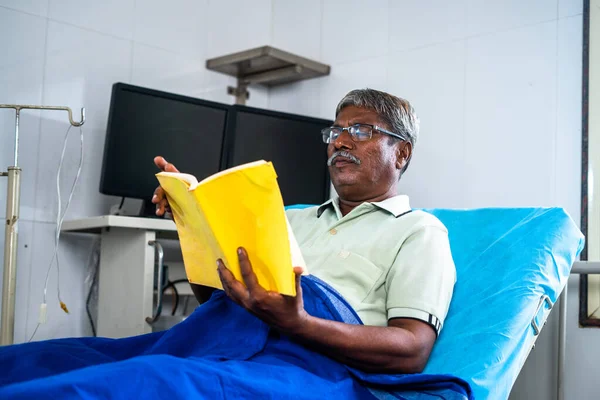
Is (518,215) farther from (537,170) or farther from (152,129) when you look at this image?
(152,129)

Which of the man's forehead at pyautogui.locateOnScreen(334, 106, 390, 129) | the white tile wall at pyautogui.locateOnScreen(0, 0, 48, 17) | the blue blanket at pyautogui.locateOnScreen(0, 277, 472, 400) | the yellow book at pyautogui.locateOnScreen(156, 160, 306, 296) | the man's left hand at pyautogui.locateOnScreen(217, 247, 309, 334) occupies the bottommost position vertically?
the blue blanket at pyautogui.locateOnScreen(0, 277, 472, 400)

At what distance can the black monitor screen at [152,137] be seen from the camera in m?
2.51

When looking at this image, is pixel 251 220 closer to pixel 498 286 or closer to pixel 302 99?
pixel 498 286

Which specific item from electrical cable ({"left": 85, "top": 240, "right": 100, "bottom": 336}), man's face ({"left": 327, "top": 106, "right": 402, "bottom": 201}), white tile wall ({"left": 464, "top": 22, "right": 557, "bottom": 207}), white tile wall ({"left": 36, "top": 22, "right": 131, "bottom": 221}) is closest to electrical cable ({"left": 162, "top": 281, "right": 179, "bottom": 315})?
electrical cable ({"left": 85, "top": 240, "right": 100, "bottom": 336})

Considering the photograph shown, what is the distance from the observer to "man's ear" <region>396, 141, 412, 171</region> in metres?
1.72

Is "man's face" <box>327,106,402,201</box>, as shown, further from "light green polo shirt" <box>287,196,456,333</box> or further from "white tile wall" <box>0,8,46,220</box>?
"white tile wall" <box>0,8,46,220</box>

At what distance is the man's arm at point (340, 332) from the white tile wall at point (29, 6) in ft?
6.08

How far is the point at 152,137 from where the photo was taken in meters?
2.59

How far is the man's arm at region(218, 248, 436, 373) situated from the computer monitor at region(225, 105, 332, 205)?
5.29 ft

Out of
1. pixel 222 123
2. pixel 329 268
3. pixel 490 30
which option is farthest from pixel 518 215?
pixel 222 123

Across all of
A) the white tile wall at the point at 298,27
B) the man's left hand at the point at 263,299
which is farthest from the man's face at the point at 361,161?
the white tile wall at the point at 298,27

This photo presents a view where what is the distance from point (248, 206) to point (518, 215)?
98 cm

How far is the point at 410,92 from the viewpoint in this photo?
2865 millimetres

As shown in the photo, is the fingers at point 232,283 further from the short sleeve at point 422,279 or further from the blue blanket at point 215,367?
the short sleeve at point 422,279
